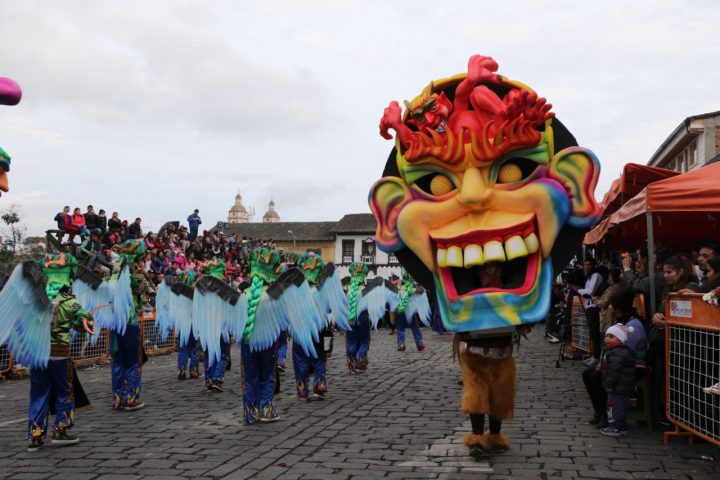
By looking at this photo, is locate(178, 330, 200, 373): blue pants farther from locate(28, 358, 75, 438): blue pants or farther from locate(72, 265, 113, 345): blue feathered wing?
locate(28, 358, 75, 438): blue pants

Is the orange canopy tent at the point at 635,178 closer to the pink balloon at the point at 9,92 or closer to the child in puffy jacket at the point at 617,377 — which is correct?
the child in puffy jacket at the point at 617,377

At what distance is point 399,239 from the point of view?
537cm

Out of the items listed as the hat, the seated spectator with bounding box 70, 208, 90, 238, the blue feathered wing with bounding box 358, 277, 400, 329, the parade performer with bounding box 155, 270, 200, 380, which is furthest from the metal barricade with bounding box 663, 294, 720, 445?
the seated spectator with bounding box 70, 208, 90, 238

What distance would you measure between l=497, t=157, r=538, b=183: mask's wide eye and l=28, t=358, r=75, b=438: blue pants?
178 inches

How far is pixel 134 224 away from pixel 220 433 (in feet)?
50.3

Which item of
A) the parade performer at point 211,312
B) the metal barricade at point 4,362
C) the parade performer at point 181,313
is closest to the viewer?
the parade performer at point 211,312

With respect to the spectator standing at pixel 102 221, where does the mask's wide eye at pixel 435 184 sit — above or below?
below

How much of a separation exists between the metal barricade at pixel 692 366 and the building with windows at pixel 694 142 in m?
17.2

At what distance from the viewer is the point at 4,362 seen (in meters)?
11.0

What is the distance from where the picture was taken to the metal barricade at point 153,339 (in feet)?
46.6

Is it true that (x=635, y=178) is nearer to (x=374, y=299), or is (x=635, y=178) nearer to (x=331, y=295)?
(x=331, y=295)

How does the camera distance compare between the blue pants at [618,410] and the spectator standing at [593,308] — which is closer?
the blue pants at [618,410]

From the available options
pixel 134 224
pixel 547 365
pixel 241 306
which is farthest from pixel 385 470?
pixel 134 224

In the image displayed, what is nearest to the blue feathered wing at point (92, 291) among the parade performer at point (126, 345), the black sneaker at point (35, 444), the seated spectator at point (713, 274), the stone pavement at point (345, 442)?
the parade performer at point (126, 345)
